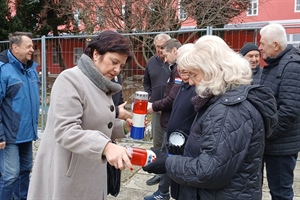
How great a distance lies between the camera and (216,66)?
168 centimetres

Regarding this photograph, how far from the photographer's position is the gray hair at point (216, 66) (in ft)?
5.43

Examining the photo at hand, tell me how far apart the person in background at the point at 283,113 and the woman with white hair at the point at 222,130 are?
115cm

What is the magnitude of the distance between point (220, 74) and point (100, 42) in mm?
730

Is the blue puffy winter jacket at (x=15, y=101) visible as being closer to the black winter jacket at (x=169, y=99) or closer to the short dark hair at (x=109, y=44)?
the black winter jacket at (x=169, y=99)

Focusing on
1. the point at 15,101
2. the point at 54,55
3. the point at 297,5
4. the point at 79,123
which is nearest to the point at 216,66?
the point at 79,123

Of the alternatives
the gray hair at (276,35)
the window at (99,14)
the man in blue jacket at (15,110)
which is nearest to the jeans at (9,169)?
the man in blue jacket at (15,110)

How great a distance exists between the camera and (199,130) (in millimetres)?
1691

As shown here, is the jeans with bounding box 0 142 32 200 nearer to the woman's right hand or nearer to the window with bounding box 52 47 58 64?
the woman's right hand

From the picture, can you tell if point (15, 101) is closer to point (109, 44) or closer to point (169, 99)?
point (169, 99)

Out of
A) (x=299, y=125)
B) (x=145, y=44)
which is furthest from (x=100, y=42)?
(x=145, y=44)

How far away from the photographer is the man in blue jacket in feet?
10.4

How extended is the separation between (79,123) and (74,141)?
115 millimetres

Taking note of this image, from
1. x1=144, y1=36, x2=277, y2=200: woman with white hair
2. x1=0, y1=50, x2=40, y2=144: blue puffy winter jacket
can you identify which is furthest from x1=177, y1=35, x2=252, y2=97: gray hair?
x1=0, y1=50, x2=40, y2=144: blue puffy winter jacket

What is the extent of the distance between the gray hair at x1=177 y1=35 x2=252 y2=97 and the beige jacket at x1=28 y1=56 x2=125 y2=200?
55cm
